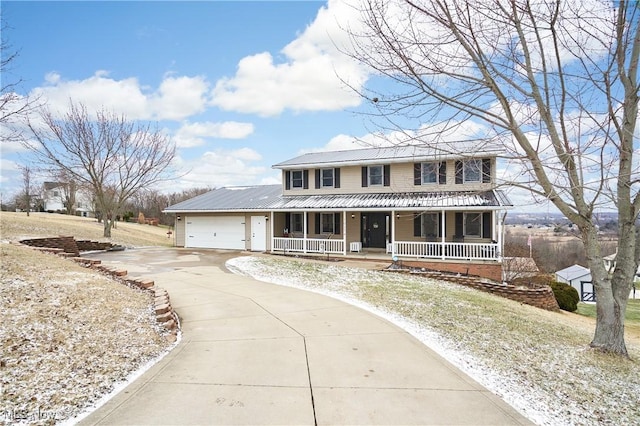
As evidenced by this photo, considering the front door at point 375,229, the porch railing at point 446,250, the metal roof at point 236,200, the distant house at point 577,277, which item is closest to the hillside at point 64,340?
the porch railing at point 446,250

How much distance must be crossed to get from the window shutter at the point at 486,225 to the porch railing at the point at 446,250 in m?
1.21

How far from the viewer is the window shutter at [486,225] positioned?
17.5 metres

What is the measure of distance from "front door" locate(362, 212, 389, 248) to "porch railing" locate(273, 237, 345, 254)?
1.84 meters

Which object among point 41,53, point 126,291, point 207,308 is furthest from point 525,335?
point 41,53

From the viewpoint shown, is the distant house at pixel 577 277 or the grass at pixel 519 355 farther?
the distant house at pixel 577 277

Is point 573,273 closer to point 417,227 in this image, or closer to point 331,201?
point 417,227

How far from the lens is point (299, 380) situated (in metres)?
4.31

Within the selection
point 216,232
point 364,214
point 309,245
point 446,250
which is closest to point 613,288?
point 446,250

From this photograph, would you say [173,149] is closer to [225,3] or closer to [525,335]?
[225,3]

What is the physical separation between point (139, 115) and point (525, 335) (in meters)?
28.1

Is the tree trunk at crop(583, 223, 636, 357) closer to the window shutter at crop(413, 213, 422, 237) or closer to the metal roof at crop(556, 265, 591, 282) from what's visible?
the window shutter at crop(413, 213, 422, 237)

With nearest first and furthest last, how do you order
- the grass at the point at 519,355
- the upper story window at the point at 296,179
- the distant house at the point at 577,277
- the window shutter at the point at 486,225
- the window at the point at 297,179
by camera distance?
the grass at the point at 519,355 < the window shutter at the point at 486,225 < the upper story window at the point at 296,179 < the window at the point at 297,179 < the distant house at the point at 577,277

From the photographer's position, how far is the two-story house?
666 inches

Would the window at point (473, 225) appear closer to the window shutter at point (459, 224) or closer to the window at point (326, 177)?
the window shutter at point (459, 224)
